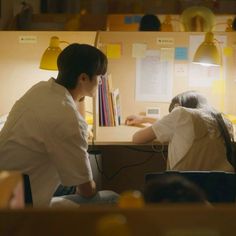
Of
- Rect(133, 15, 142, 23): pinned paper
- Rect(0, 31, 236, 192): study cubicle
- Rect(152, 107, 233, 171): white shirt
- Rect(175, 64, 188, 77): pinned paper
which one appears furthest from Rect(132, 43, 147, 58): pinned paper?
Rect(133, 15, 142, 23): pinned paper

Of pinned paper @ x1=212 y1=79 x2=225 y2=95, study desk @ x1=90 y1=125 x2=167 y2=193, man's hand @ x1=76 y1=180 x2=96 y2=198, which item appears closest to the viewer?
man's hand @ x1=76 y1=180 x2=96 y2=198

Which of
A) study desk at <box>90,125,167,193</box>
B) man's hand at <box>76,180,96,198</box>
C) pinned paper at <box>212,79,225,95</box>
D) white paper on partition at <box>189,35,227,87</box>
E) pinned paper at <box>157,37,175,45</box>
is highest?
pinned paper at <box>157,37,175,45</box>

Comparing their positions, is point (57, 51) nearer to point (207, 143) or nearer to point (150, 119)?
point (150, 119)

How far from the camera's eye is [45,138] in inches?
74.4

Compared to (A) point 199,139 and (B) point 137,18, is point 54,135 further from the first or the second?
(B) point 137,18

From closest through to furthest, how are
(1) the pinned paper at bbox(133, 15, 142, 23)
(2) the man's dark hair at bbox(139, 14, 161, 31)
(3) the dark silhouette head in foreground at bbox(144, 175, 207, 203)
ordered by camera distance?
(3) the dark silhouette head in foreground at bbox(144, 175, 207, 203), (2) the man's dark hair at bbox(139, 14, 161, 31), (1) the pinned paper at bbox(133, 15, 142, 23)

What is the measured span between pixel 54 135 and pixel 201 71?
4.70 feet

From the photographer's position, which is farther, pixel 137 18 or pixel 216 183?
pixel 137 18

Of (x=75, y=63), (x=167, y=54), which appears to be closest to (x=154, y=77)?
(x=167, y=54)

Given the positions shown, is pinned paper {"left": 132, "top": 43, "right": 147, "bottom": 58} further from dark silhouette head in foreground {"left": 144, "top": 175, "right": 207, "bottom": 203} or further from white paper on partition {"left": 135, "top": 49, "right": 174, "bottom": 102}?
dark silhouette head in foreground {"left": 144, "top": 175, "right": 207, "bottom": 203}

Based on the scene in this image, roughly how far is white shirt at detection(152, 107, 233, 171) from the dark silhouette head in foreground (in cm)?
96

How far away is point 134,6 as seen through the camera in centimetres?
514

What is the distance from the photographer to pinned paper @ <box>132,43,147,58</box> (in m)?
3.02

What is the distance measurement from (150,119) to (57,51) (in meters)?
0.71
